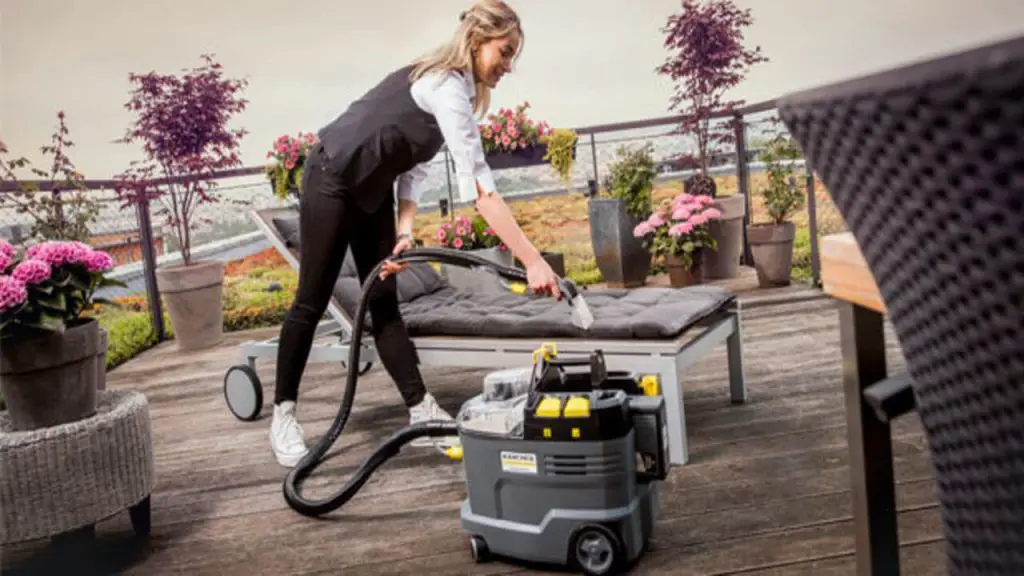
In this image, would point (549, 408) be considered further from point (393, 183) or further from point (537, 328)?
point (393, 183)

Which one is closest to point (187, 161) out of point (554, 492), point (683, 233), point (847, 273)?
point (683, 233)

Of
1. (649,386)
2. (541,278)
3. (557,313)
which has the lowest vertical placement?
(649,386)

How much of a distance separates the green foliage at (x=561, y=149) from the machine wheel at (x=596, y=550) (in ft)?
11.2

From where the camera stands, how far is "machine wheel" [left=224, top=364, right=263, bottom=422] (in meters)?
2.96

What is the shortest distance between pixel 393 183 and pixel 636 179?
9.49 ft

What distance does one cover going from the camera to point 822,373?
2873mm

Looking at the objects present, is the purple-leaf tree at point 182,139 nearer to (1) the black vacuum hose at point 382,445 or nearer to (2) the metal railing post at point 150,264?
(2) the metal railing post at point 150,264

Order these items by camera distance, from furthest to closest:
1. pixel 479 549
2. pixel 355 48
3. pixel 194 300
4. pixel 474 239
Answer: pixel 355 48 → pixel 194 300 → pixel 474 239 → pixel 479 549

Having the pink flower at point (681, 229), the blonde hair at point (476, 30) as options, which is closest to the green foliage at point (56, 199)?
the blonde hair at point (476, 30)

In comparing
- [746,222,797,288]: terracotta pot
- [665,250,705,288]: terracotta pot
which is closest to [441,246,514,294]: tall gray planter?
[665,250,705,288]: terracotta pot

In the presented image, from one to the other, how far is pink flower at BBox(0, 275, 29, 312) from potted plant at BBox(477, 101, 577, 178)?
3.10 m

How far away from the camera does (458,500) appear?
81.4 inches

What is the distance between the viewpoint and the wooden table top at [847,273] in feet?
2.77

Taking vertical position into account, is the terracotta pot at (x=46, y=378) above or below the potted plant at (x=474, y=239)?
below
